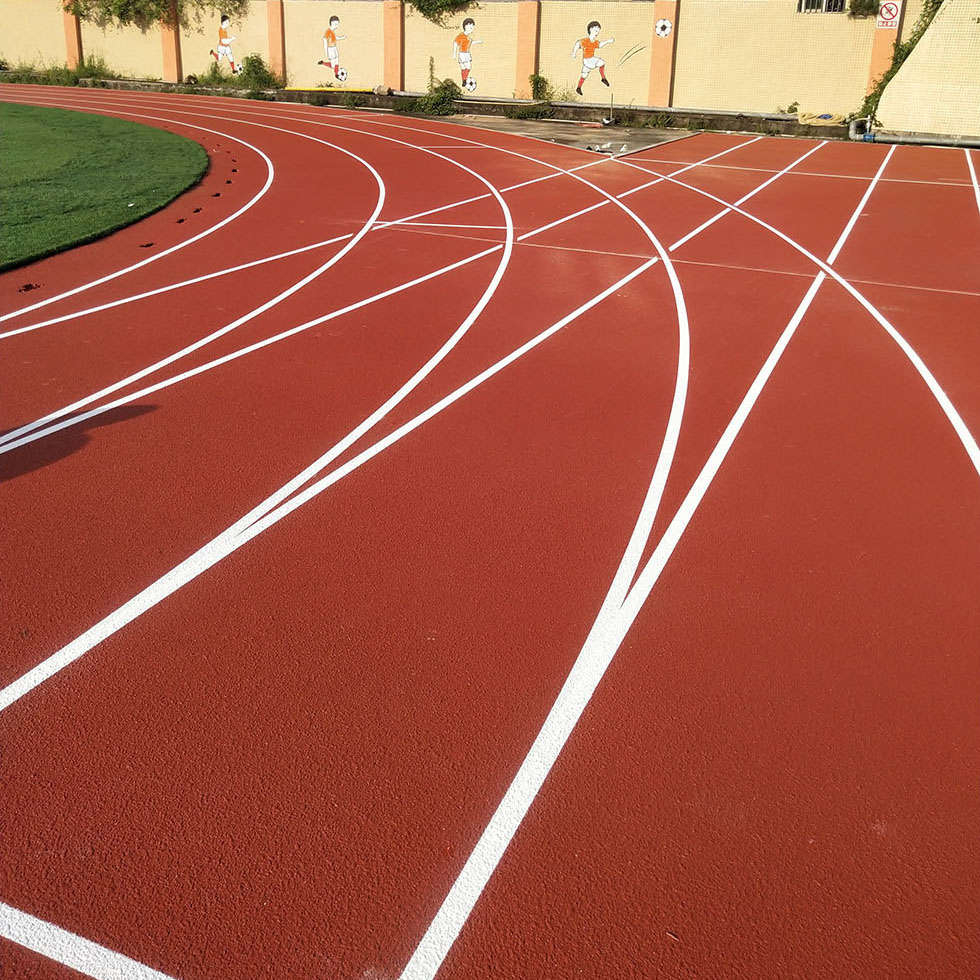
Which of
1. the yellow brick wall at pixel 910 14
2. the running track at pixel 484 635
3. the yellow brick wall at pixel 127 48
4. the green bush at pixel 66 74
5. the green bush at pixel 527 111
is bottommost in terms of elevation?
the running track at pixel 484 635

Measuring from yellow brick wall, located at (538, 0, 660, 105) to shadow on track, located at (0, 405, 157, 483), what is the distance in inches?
1004

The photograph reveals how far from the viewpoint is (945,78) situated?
946 inches

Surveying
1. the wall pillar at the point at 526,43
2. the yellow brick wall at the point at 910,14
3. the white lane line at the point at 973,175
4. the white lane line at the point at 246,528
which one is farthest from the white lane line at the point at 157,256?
the yellow brick wall at the point at 910,14

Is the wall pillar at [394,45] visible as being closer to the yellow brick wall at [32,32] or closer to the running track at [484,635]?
the yellow brick wall at [32,32]

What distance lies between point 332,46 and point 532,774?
33.6m

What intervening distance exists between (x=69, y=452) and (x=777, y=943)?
5.11 metres

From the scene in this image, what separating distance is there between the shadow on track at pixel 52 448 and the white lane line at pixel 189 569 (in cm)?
155

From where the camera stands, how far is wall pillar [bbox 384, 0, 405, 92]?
3148 cm

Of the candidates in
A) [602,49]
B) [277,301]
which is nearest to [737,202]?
[277,301]

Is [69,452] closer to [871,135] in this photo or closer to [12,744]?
[12,744]

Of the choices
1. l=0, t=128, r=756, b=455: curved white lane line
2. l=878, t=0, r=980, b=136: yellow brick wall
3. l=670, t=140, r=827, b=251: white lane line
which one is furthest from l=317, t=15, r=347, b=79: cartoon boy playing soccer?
l=0, t=128, r=756, b=455: curved white lane line

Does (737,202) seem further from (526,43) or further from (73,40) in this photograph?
(73,40)

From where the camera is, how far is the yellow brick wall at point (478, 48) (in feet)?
99.5

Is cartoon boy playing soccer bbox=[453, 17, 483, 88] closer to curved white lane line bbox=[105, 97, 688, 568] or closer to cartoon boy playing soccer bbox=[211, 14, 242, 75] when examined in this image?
cartoon boy playing soccer bbox=[211, 14, 242, 75]
